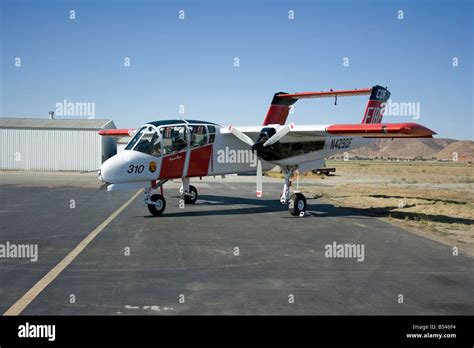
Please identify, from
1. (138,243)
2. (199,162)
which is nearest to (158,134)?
(199,162)

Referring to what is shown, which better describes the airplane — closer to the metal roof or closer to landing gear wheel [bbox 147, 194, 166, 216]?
landing gear wheel [bbox 147, 194, 166, 216]

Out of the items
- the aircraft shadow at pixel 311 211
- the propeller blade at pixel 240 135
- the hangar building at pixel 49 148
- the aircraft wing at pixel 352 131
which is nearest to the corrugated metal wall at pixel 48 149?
the hangar building at pixel 49 148

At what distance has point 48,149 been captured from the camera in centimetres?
5347

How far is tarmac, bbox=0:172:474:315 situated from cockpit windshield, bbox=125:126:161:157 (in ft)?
8.18

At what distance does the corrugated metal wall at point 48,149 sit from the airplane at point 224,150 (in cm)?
3818

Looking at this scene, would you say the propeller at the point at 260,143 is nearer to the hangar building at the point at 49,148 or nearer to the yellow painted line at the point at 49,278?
the yellow painted line at the point at 49,278

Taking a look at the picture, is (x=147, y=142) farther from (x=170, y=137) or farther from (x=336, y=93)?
(x=336, y=93)

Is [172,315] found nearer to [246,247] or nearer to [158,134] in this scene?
[246,247]

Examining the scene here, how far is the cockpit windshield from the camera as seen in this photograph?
1512 centimetres

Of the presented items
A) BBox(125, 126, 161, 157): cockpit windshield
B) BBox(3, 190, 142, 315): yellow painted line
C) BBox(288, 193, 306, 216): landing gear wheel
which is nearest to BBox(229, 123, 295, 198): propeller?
BBox(288, 193, 306, 216): landing gear wheel

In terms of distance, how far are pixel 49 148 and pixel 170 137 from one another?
43.6 metres

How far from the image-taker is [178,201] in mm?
21000
